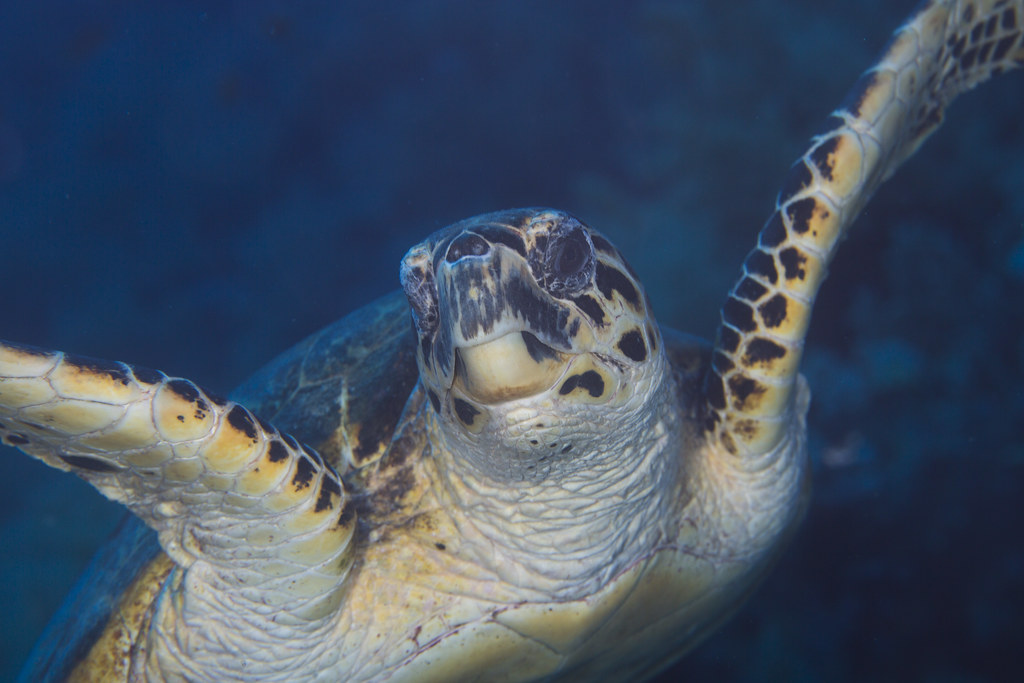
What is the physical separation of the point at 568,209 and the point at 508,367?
23.7 feet

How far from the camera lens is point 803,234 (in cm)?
184

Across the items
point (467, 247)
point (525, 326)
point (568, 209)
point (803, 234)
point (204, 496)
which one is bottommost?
point (204, 496)

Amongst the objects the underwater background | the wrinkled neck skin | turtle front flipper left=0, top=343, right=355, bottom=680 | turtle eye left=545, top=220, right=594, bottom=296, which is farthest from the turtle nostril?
the underwater background

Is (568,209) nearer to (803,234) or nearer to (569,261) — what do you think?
(803,234)

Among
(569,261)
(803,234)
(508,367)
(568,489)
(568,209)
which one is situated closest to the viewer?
(508,367)

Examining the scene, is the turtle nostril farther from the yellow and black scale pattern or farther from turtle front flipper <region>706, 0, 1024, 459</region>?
turtle front flipper <region>706, 0, 1024, 459</region>

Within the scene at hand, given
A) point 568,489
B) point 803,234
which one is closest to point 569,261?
point 568,489

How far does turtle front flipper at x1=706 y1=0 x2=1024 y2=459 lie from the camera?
1.84 m

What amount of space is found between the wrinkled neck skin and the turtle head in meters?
0.04

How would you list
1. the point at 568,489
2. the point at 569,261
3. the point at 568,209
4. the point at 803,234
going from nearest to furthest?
the point at 569,261 < the point at 568,489 < the point at 803,234 < the point at 568,209

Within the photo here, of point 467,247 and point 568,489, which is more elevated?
point 467,247

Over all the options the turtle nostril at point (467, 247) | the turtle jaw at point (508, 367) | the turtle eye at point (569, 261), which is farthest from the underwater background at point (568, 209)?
the turtle nostril at point (467, 247)

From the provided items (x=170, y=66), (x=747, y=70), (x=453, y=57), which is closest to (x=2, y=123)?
(x=170, y=66)

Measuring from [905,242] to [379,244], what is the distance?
6.77m
